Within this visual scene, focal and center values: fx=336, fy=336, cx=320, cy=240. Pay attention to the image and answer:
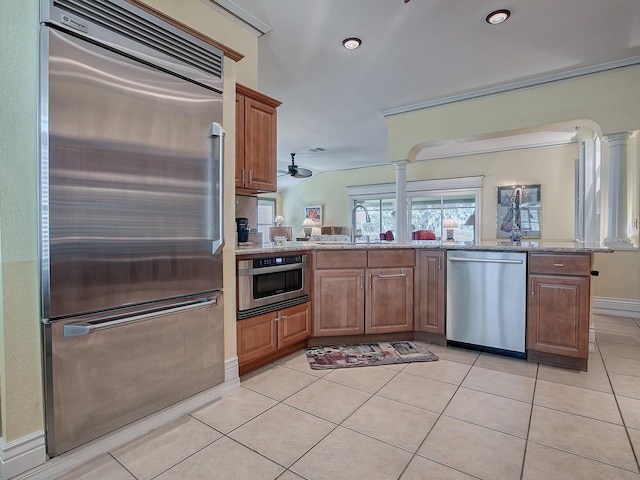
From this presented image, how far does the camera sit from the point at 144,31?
1749mm

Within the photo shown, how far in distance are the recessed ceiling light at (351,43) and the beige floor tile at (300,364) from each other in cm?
268

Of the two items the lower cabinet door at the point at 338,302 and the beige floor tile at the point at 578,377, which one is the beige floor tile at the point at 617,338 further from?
the lower cabinet door at the point at 338,302

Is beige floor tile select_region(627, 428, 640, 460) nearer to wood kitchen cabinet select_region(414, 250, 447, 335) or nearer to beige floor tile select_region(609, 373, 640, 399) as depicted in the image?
beige floor tile select_region(609, 373, 640, 399)

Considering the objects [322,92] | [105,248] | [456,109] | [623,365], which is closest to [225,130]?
[105,248]

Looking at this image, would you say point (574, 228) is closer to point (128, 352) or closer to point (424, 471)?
point (424, 471)

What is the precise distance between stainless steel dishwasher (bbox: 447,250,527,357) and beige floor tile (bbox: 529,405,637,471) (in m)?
0.92

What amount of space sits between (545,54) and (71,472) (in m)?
4.31

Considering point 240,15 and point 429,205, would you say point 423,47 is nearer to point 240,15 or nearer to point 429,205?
point 240,15

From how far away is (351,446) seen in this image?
1.68 m

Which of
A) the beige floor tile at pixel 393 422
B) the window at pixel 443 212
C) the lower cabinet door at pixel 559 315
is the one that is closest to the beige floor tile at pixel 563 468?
the beige floor tile at pixel 393 422

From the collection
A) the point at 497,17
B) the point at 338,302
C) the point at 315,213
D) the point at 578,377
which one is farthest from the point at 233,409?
the point at 315,213

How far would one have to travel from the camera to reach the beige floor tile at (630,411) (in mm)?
1889

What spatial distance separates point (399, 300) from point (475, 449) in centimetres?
168

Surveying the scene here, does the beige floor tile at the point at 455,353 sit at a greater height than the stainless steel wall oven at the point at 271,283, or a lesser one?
lesser
